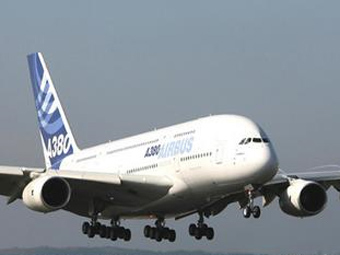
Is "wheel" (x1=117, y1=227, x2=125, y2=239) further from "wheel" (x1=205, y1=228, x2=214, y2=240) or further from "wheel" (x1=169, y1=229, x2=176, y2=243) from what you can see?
"wheel" (x1=205, y1=228, x2=214, y2=240)

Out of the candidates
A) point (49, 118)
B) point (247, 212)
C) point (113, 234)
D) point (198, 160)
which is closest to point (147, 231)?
point (113, 234)

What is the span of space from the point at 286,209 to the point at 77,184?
919 cm

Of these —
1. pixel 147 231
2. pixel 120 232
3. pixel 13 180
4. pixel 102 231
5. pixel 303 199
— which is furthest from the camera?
pixel 147 231

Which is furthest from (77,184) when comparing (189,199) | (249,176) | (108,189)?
(249,176)

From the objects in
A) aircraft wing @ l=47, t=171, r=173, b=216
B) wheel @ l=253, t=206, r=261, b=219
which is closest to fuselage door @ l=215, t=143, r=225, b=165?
wheel @ l=253, t=206, r=261, b=219

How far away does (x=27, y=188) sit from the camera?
48.5m

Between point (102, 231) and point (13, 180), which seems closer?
point (13, 180)

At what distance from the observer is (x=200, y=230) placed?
175ft

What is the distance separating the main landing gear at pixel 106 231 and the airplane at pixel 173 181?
0.05 metres

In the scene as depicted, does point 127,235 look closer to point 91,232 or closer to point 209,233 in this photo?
point 91,232

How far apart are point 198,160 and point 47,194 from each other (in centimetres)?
647

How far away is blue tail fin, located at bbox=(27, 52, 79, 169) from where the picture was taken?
61.7m

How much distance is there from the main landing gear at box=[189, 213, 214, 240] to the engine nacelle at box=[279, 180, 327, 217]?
382cm

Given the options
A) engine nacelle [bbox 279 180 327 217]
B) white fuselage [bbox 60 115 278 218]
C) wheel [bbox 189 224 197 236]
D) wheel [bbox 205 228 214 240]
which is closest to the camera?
white fuselage [bbox 60 115 278 218]
